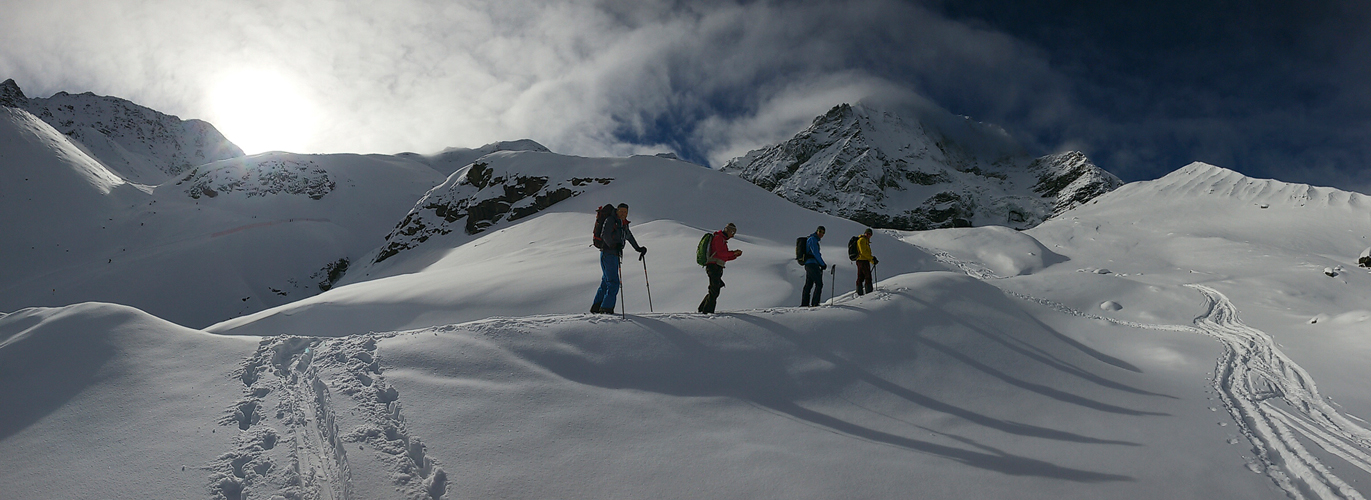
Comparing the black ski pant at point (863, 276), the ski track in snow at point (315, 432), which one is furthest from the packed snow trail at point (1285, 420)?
the ski track in snow at point (315, 432)

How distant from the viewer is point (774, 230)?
3100cm

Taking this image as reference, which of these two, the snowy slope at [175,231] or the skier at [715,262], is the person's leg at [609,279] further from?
the snowy slope at [175,231]

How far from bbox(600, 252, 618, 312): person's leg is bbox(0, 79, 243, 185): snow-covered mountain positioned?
90.2 meters

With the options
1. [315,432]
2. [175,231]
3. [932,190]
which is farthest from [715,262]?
[932,190]

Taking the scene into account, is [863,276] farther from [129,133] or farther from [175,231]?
[129,133]

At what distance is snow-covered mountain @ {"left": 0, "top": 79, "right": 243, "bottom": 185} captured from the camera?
7088 cm

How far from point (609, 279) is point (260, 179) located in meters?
63.9

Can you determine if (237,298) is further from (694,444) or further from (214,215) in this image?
(694,444)

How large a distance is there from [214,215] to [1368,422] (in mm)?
63989

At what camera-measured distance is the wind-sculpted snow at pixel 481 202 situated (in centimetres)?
4044

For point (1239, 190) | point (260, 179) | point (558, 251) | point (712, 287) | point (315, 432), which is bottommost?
point (315, 432)

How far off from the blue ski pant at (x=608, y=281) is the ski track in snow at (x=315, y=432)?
3.16 metres

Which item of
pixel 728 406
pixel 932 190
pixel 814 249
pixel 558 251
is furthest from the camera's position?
pixel 932 190

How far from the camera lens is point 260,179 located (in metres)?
53.7
